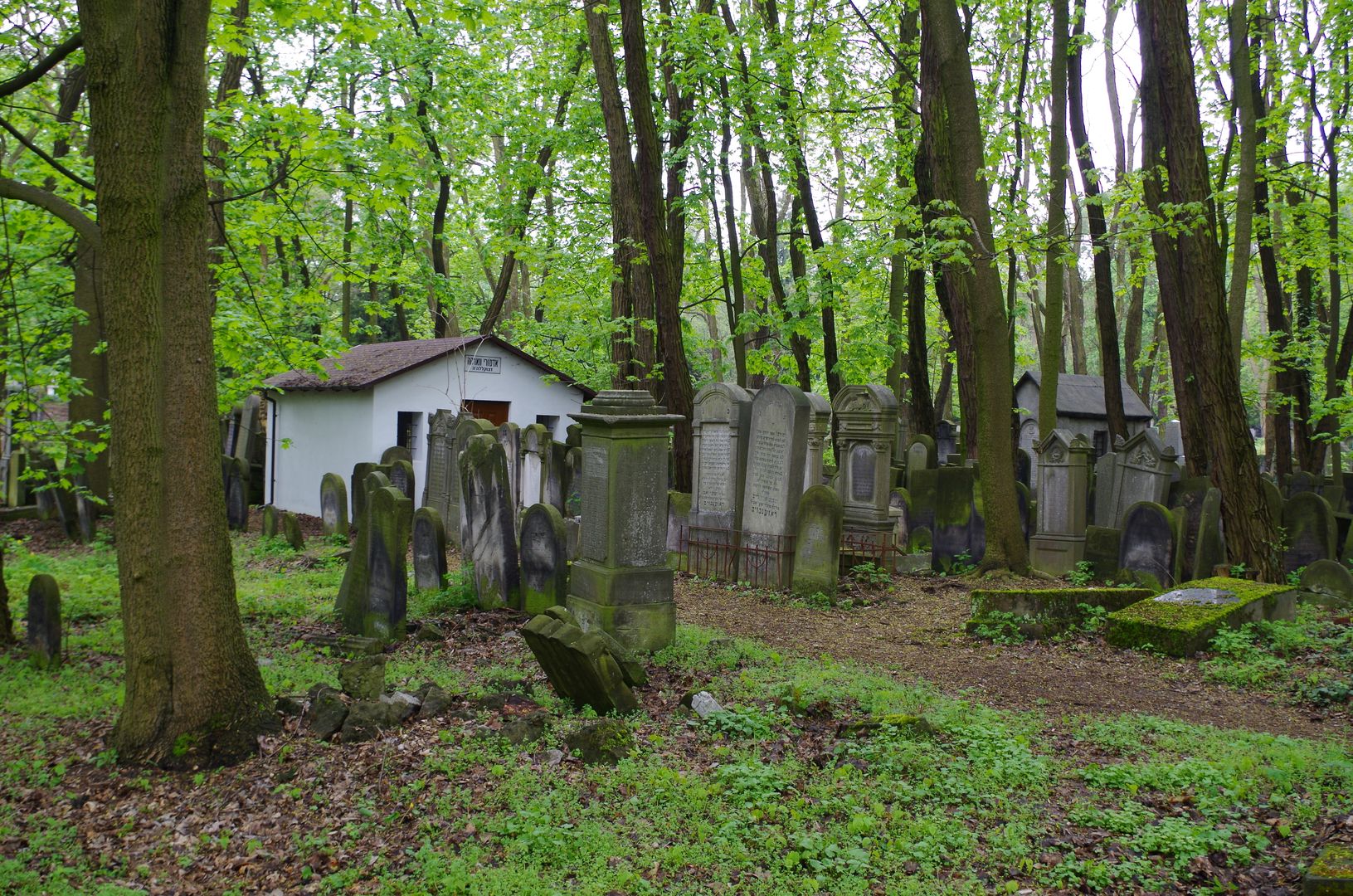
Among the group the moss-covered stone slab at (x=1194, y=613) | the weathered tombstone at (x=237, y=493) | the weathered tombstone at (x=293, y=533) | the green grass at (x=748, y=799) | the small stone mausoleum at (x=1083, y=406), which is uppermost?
the small stone mausoleum at (x=1083, y=406)

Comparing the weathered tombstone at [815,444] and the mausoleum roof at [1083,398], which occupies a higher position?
the mausoleum roof at [1083,398]

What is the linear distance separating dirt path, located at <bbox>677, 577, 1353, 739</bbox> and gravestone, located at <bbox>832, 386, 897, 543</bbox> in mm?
1639

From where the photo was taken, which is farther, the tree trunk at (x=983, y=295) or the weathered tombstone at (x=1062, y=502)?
the weathered tombstone at (x=1062, y=502)

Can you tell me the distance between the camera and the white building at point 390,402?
17.0 meters

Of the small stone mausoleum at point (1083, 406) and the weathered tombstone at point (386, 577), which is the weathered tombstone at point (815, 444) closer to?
the weathered tombstone at point (386, 577)

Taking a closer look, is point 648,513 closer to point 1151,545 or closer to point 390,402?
point 1151,545

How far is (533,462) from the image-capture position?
46.3 ft

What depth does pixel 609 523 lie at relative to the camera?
7133mm

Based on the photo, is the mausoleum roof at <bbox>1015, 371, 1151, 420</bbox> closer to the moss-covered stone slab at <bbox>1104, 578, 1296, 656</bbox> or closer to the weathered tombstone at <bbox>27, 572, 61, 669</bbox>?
the moss-covered stone slab at <bbox>1104, 578, 1296, 656</bbox>

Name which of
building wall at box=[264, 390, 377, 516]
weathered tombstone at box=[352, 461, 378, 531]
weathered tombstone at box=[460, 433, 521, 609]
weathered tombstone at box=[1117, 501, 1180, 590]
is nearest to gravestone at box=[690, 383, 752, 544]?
weathered tombstone at box=[460, 433, 521, 609]

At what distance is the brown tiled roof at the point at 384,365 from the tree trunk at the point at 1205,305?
1184 centimetres

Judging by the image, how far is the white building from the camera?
16984 mm

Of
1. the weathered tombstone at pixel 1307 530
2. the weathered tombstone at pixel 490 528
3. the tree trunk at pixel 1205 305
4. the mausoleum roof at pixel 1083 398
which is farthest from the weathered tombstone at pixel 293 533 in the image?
the mausoleum roof at pixel 1083 398

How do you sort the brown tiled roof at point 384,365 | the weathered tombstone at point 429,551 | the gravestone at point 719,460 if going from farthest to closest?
1. the brown tiled roof at point 384,365
2. the gravestone at point 719,460
3. the weathered tombstone at point 429,551
